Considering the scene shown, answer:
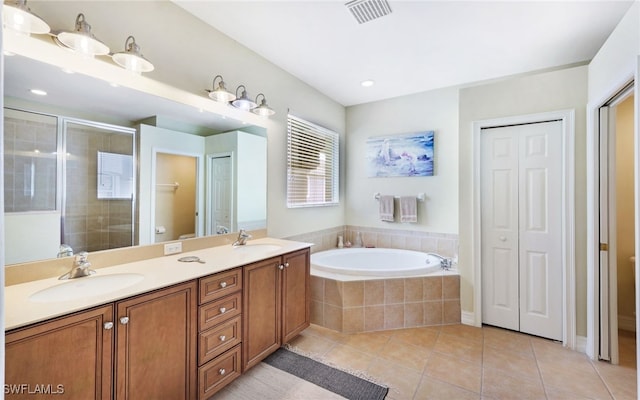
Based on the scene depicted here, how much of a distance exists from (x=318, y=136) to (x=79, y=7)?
244cm

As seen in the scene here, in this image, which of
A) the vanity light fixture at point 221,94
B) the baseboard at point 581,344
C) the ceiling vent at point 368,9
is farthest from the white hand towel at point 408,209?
the vanity light fixture at point 221,94

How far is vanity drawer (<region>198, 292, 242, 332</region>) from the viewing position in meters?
1.59

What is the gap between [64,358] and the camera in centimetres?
109

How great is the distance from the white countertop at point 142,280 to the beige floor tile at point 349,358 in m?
0.91

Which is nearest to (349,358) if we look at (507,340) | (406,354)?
(406,354)

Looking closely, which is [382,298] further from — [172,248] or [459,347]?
[172,248]

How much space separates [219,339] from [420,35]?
2.72 metres

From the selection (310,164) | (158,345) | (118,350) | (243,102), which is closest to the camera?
(118,350)

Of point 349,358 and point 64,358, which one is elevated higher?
point 64,358

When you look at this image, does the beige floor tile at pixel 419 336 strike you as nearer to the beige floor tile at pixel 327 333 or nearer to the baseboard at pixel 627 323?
the beige floor tile at pixel 327 333

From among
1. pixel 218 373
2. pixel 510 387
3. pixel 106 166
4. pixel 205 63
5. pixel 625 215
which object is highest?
pixel 205 63

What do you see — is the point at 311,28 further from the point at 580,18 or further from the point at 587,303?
the point at 587,303

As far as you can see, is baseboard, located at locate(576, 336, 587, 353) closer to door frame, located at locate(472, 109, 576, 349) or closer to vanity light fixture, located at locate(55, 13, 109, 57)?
door frame, located at locate(472, 109, 576, 349)

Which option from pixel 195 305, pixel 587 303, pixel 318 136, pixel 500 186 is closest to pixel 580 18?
pixel 500 186
